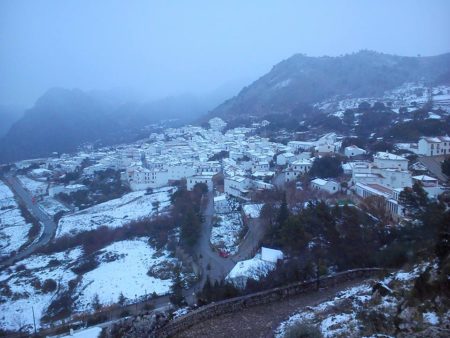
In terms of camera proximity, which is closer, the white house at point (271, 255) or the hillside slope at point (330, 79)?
the white house at point (271, 255)

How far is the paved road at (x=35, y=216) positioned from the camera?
1808cm

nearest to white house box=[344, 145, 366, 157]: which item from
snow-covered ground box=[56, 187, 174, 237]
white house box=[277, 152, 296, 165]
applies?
white house box=[277, 152, 296, 165]

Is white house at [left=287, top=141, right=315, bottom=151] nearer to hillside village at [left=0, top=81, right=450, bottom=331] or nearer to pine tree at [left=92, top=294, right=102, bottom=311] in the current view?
Answer: hillside village at [left=0, top=81, right=450, bottom=331]

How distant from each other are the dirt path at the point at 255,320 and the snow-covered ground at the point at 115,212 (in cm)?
1349

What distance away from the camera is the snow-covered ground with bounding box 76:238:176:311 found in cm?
1305

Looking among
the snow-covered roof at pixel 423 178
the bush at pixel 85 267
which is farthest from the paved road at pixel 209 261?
the snow-covered roof at pixel 423 178

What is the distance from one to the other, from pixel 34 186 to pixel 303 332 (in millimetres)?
29704

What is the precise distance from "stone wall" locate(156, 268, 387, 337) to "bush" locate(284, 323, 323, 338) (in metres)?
1.78

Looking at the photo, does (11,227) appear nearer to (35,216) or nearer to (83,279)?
(35,216)

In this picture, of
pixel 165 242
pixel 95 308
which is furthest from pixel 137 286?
pixel 165 242

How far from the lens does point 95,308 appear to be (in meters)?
12.3

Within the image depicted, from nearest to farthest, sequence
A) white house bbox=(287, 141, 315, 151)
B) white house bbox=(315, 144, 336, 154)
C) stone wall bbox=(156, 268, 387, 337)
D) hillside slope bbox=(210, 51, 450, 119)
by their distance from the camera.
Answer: stone wall bbox=(156, 268, 387, 337) → white house bbox=(315, 144, 336, 154) → white house bbox=(287, 141, 315, 151) → hillside slope bbox=(210, 51, 450, 119)

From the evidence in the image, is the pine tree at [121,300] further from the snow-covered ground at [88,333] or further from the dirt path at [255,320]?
the dirt path at [255,320]

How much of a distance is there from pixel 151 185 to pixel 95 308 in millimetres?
14247
